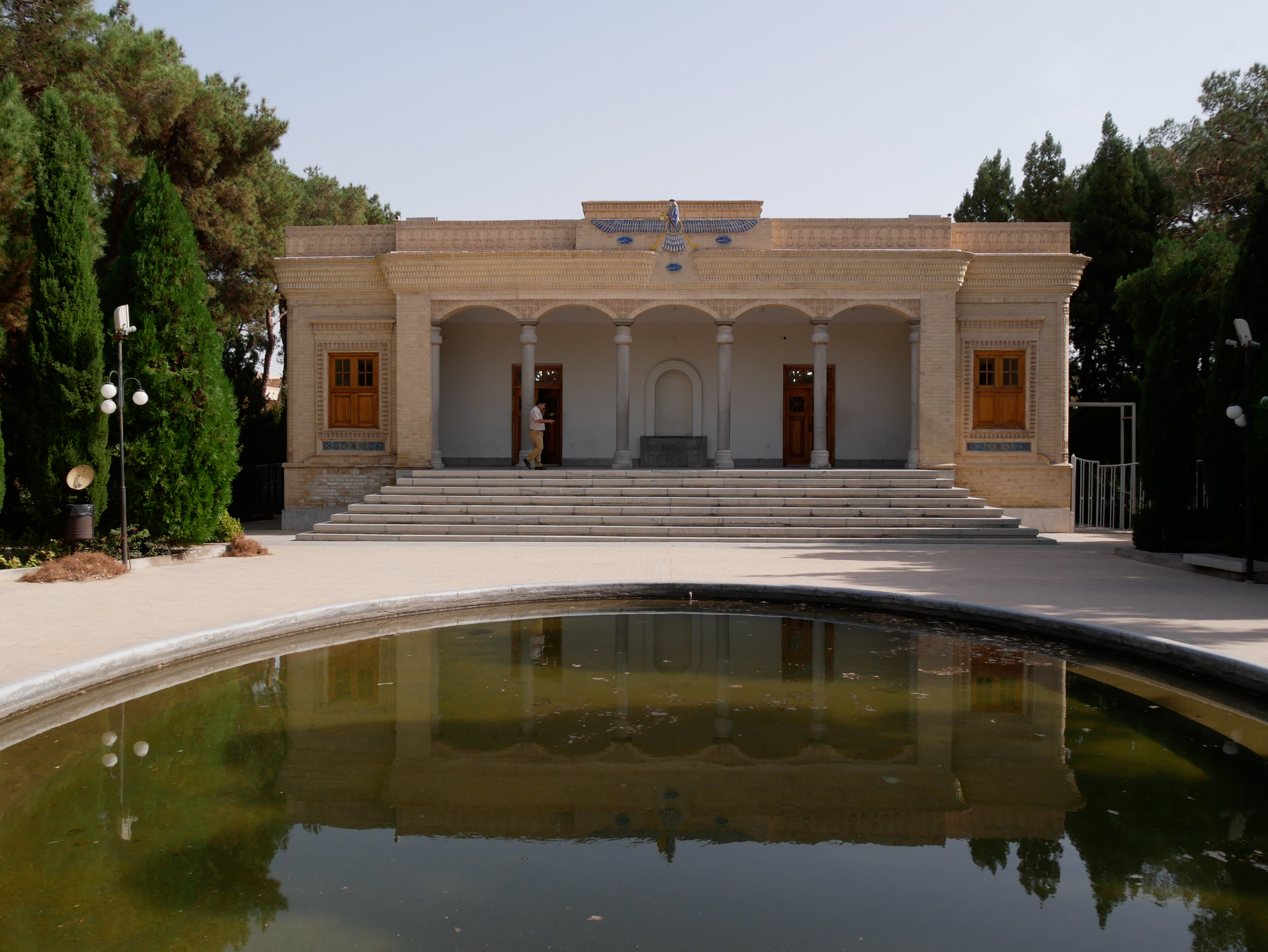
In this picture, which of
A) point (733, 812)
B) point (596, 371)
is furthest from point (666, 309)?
point (733, 812)

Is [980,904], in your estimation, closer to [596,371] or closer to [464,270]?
[464,270]

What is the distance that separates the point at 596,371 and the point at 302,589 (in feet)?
40.8

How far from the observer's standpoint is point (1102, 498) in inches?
756

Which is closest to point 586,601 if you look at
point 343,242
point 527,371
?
point 527,371

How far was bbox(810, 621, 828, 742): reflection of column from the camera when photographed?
5.52 metres

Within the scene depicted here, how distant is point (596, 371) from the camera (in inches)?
841

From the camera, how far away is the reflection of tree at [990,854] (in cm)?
374

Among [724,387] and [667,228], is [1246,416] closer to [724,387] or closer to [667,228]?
[724,387]

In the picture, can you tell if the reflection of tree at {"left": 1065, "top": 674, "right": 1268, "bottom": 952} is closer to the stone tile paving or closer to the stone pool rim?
the stone pool rim

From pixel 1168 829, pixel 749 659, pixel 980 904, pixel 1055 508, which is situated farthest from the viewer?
pixel 1055 508

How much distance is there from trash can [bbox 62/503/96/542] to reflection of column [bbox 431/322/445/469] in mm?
7292

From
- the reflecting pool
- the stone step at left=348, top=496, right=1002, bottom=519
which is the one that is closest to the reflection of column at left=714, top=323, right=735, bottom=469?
the stone step at left=348, top=496, right=1002, bottom=519

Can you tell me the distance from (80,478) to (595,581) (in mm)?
7126

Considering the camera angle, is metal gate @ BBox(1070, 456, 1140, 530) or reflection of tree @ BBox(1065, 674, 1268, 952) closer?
reflection of tree @ BBox(1065, 674, 1268, 952)
